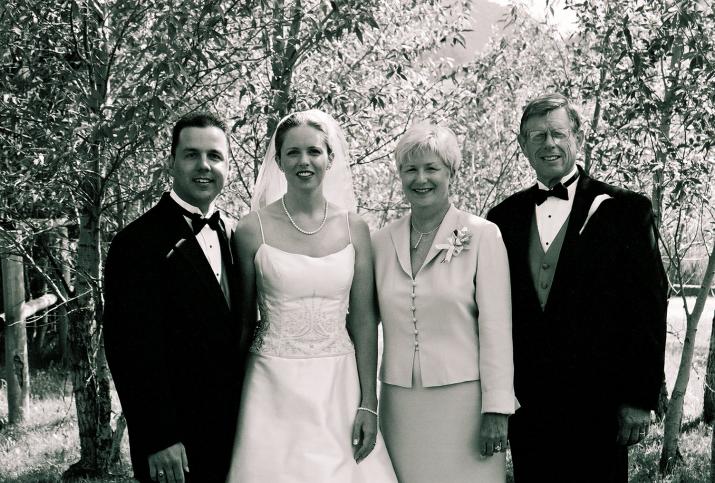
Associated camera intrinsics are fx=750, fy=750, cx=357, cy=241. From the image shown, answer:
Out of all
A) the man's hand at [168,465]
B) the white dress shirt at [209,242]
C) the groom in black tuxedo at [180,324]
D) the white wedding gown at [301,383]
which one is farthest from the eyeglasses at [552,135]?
the man's hand at [168,465]

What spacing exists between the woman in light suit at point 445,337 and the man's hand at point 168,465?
1028 mm

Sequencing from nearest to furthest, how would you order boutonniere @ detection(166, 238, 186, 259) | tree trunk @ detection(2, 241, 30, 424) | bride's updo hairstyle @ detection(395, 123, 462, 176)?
boutonniere @ detection(166, 238, 186, 259)
bride's updo hairstyle @ detection(395, 123, 462, 176)
tree trunk @ detection(2, 241, 30, 424)

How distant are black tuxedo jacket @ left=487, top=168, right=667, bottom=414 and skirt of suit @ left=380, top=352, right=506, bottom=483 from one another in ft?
1.20

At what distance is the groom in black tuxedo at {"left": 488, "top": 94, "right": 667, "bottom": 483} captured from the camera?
3.52 metres

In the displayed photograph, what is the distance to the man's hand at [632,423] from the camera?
349 cm

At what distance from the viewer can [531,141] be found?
3.71 meters

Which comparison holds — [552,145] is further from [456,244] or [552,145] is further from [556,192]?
[456,244]

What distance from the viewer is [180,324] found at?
3.26 meters

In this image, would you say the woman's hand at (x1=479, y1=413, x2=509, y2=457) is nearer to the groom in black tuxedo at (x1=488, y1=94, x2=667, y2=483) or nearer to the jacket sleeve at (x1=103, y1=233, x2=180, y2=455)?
the groom in black tuxedo at (x1=488, y1=94, x2=667, y2=483)

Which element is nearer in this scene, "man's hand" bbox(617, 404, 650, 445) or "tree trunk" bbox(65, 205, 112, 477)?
"man's hand" bbox(617, 404, 650, 445)

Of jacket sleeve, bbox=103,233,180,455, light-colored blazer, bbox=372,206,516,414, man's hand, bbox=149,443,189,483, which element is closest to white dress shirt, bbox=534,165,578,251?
light-colored blazer, bbox=372,206,516,414

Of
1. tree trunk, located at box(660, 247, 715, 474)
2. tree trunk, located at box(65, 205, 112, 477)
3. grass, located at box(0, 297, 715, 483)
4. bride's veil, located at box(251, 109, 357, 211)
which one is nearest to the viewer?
bride's veil, located at box(251, 109, 357, 211)

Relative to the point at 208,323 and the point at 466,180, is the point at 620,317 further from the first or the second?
the point at 466,180

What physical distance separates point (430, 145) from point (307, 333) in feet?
3.42
